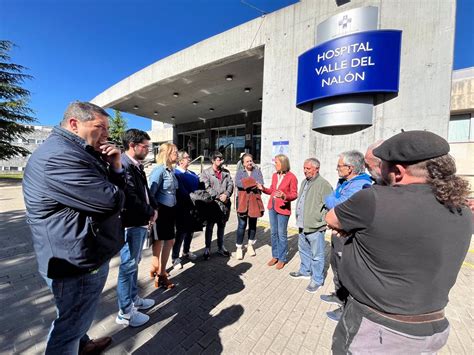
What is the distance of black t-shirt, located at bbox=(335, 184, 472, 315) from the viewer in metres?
0.98

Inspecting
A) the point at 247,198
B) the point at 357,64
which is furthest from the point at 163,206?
the point at 357,64

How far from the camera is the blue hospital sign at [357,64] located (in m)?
4.84

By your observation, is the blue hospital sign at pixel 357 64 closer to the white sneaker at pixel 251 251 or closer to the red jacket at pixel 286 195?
the red jacket at pixel 286 195

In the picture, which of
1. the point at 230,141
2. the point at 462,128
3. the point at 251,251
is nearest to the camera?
the point at 251,251

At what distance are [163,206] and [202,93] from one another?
1007 cm

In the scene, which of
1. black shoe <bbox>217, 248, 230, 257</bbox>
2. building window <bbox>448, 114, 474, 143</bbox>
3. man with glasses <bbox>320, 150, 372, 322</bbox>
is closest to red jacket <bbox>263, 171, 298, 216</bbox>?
man with glasses <bbox>320, 150, 372, 322</bbox>

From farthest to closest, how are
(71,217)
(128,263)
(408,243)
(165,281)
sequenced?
(165,281)
(128,263)
(71,217)
(408,243)

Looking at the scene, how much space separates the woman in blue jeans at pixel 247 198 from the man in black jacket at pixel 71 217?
284cm

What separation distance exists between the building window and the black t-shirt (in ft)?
49.8

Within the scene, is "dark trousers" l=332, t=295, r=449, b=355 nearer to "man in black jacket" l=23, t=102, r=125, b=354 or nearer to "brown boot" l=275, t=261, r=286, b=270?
"man in black jacket" l=23, t=102, r=125, b=354

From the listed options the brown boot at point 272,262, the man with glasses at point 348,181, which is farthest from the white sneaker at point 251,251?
the man with glasses at point 348,181

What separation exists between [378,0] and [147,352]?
7.66 m

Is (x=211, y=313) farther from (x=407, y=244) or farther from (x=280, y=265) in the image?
(x=407, y=244)

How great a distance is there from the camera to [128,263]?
7.29 feet
